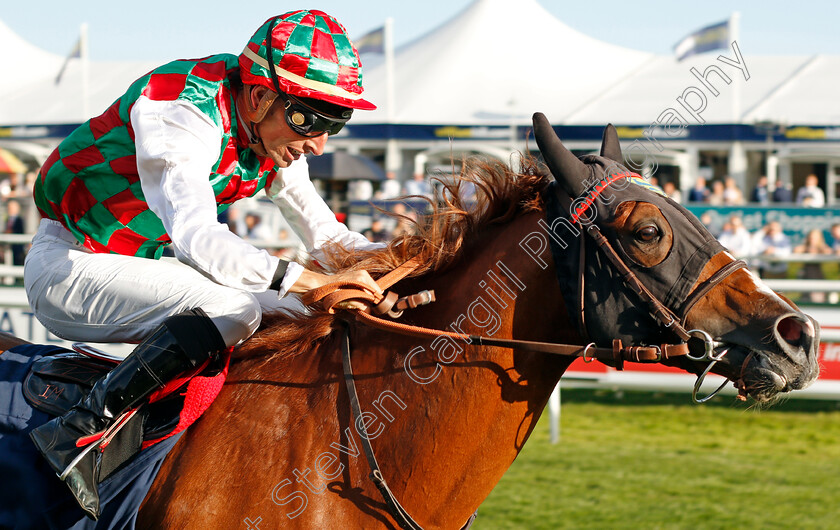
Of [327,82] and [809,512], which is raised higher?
[327,82]

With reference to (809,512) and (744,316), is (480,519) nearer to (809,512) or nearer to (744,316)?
(809,512)

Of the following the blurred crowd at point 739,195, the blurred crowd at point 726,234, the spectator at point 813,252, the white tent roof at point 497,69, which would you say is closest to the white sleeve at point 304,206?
the blurred crowd at point 726,234

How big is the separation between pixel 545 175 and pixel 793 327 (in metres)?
0.75

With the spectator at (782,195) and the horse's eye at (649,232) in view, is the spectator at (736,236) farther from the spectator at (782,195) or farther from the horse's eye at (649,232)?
the horse's eye at (649,232)

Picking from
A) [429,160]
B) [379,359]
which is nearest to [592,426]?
[379,359]

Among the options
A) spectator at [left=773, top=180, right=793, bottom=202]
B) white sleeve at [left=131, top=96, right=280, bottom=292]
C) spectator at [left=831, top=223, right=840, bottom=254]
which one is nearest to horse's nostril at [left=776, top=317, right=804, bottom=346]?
white sleeve at [left=131, top=96, right=280, bottom=292]

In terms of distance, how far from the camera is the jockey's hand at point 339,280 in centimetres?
223

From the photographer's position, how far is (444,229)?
7.95 ft

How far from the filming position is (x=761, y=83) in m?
18.2

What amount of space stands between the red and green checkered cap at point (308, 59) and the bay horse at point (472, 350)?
1.36ft

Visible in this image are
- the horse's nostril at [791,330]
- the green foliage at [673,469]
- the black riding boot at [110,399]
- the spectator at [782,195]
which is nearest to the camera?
the horse's nostril at [791,330]

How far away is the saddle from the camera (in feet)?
7.46

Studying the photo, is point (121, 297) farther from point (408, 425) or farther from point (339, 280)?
point (408, 425)

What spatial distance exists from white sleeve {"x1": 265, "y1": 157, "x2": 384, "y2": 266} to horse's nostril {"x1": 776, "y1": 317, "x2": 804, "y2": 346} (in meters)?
1.36
